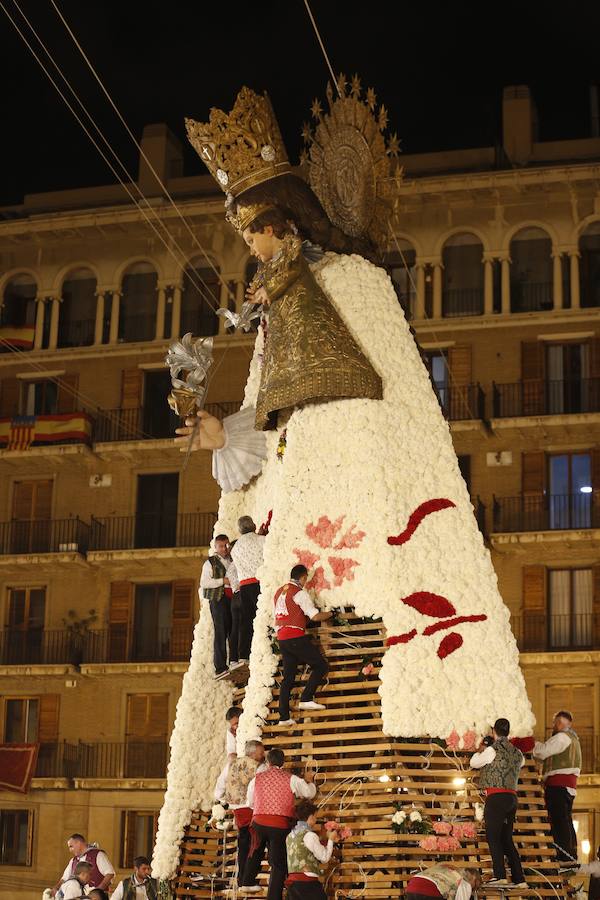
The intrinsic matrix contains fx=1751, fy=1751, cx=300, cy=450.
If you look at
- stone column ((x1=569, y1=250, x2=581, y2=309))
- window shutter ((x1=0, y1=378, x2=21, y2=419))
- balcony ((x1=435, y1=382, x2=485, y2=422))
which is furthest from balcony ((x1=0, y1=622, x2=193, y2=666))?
stone column ((x1=569, y1=250, x2=581, y2=309))

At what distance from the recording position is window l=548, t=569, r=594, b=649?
37.5 meters

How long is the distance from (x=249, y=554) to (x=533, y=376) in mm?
21649

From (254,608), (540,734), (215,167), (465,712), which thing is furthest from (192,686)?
(540,734)

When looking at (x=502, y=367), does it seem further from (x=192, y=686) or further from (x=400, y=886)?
(x=400, y=886)

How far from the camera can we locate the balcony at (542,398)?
38.6m

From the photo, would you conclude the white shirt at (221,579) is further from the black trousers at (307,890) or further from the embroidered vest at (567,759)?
the black trousers at (307,890)

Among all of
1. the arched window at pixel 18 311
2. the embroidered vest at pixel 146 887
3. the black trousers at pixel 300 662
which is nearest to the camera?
the black trousers at pixel 300 662

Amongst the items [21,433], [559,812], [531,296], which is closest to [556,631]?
[531,296]

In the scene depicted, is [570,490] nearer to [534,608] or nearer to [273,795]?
[534,608]

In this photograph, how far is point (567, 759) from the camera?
56.3ft

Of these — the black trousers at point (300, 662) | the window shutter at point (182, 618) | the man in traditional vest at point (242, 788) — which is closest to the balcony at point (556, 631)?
the window shutter at point (182, 618)

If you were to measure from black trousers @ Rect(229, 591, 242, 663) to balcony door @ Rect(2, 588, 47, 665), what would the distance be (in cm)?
2287

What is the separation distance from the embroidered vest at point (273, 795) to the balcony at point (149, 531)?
951 inches

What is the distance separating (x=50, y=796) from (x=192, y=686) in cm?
2163
